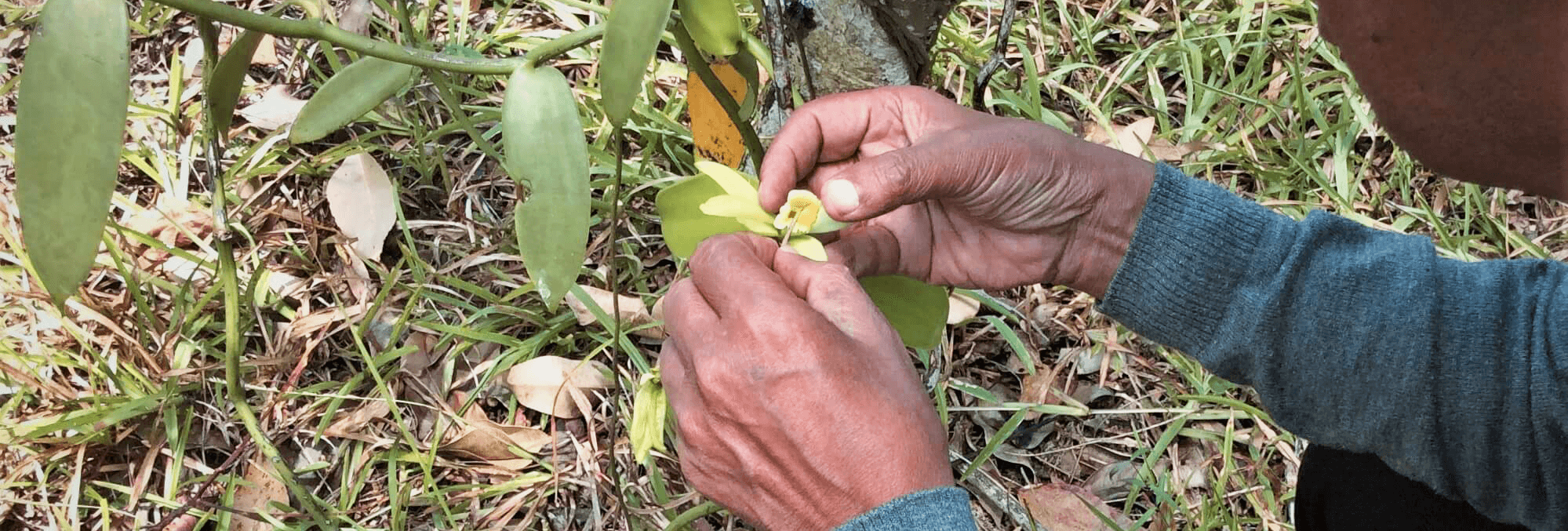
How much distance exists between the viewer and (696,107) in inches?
45.4

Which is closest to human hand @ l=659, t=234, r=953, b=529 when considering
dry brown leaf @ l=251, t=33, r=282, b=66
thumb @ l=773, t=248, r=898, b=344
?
thumb @ l=773, t=248, r=898, b=344

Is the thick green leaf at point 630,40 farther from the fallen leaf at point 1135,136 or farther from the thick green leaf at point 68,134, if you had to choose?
the fallen leaf at point 1135,136

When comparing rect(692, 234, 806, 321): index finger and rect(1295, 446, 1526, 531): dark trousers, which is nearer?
rect(692, 234, 806, 321): index finger

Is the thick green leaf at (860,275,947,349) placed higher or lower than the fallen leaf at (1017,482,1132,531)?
higher

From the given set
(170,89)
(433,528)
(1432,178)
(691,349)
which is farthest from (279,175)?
(1432,178)

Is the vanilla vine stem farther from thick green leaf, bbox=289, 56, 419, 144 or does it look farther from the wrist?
the wrist

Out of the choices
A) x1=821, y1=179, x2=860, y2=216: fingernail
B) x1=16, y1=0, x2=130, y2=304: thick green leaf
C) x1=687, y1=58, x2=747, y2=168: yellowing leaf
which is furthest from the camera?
x1=687, y1=58, x2=747, y2=168: yellowing leaf

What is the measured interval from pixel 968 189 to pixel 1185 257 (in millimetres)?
199

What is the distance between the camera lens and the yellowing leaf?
3.62 ft

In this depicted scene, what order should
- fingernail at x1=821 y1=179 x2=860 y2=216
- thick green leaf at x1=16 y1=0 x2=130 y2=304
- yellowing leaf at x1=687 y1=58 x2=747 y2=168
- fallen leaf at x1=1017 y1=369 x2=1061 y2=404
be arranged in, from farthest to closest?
1. fallen leaf at x1=1017 y1=369 x2=1061 y2=404
2. yellowing leaf at x1=687 y1=58 x2=747 y2=168
3. fingernail at x1=821 y1=179 x2=860 y2=216
4. thick green leaf at x1=16 y1=0 x2=130 y2=304

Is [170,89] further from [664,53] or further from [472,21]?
[664,53]

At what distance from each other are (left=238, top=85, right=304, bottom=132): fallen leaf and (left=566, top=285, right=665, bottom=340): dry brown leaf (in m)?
0.46

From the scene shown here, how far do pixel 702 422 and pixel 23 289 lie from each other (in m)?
0.88

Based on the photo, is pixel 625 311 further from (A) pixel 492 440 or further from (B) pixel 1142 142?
(B) pixel 1142 142
